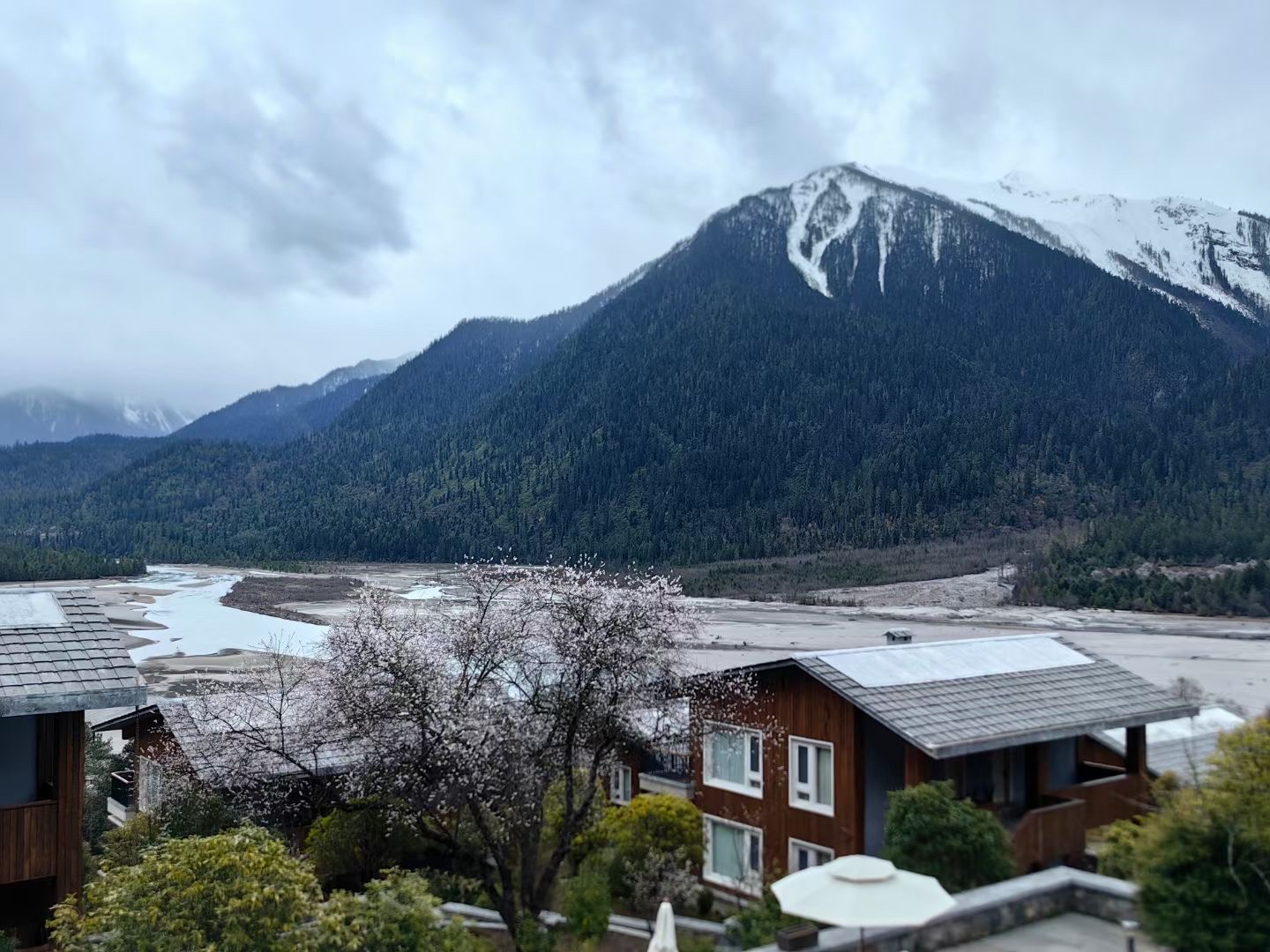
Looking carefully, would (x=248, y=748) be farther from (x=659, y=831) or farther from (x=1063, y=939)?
(x=1063, y=939)

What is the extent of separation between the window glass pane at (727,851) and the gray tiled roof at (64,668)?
35.4ft

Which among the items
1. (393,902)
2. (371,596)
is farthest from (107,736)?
(393,902)

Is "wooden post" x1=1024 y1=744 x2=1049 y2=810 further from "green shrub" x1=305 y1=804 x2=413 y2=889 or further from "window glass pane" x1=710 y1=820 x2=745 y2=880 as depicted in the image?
"green shrub" x1=305 y1=804 x2=413 y2=889

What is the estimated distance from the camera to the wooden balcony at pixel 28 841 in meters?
14.3

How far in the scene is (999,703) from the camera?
18.1m

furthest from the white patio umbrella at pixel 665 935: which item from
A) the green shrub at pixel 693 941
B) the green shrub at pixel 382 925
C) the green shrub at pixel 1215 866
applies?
the green shrub at pixel 1215 866

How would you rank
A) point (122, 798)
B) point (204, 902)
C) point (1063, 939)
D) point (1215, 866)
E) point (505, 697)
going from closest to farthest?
point (1215, 866) → point (204, 902) → point (1063, 939) → point (505, 697) → point (122, 798)

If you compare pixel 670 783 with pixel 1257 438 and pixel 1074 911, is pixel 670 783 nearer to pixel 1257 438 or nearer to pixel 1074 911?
pixel 1074 911

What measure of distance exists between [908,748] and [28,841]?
12607mm

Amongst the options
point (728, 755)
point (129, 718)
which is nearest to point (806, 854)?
point (728, 755)

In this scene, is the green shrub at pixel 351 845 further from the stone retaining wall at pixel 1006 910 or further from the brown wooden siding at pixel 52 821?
the stone retaining wall at pixel 1006 910

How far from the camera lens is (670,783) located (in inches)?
894

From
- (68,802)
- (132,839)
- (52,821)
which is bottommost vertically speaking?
(132,839)

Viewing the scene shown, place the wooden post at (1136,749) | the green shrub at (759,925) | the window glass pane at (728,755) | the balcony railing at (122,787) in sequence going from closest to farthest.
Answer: the green shrub at (759,925)
the wooden post at (1136,749)
the window glass pane at (728,755)
the balcony railing at (122,787)
